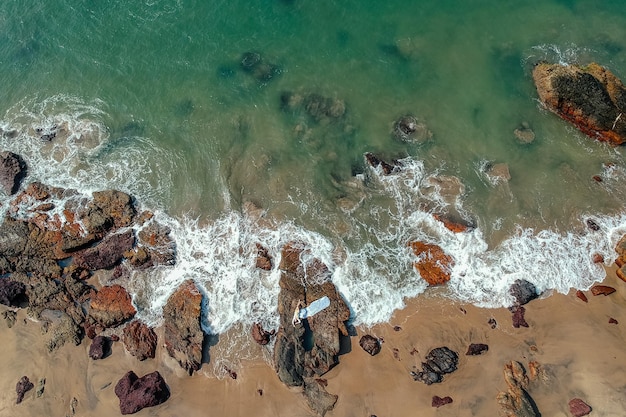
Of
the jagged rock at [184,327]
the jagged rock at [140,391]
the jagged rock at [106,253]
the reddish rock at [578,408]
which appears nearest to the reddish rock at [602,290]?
the reddish rock at [578,408]

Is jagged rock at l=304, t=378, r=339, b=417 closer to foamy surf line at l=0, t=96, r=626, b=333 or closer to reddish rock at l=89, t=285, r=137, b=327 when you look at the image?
foamy surf line at l=0, t=96, r=626, b=333

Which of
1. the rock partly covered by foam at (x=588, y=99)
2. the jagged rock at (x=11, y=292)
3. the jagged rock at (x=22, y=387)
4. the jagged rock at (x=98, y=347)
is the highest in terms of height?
the rock partly covered by foam at (x=588, y=99)

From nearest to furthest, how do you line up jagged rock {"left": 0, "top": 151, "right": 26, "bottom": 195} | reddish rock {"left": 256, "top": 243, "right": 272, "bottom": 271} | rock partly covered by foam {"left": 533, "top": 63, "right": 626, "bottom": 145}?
1. reddish rock {"left": 256, "top": 243, "right": 272, "bottom": 271}
2. jagged rock {"left": 0, "top": 151, "right": 26, "bottom": 195}
3. rock partly covered by foam {"left": 533, "top": 63, "right": 626, "bottom": 145}

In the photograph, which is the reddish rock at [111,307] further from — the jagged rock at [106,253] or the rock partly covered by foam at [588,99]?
the rock partly covered by foam at [588,99]

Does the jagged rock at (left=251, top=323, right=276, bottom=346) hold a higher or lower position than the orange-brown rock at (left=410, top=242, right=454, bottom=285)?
lower

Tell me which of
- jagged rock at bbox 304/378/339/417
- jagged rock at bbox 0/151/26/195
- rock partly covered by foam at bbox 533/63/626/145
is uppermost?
rock partly covered by foam at bbox 533/63/626/145

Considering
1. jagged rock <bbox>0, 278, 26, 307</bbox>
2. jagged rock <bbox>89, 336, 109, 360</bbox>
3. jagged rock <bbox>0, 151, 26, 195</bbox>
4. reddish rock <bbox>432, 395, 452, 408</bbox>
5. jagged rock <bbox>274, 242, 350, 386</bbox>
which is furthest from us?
jagged rock <bbox>0, 151, 26, 195</bbox>

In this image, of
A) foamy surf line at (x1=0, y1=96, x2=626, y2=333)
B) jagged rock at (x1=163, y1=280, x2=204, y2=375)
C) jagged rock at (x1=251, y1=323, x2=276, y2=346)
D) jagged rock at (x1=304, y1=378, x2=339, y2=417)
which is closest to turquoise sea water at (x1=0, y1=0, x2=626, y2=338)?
foamy surf line at (x1=0, y1=96, x2=626, y2=333)

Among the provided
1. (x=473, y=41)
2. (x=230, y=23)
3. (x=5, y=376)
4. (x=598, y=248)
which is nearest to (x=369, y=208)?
(x=598, y=248)
